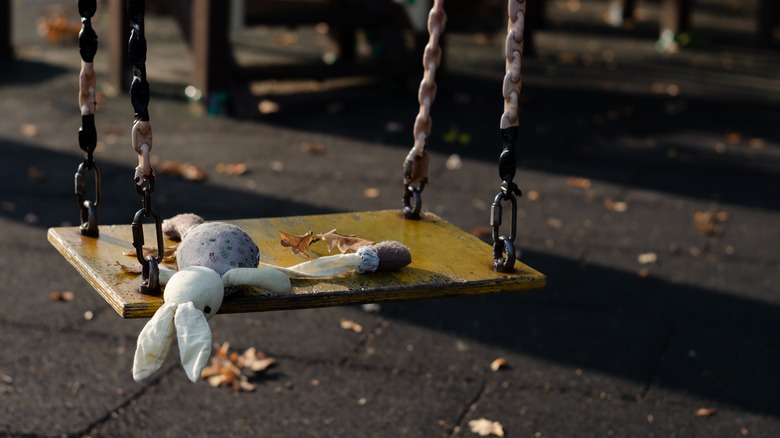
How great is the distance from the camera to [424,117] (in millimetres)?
3092

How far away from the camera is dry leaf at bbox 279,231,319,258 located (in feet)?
9.11

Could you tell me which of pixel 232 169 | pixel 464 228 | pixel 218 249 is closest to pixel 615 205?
pixel 464 228

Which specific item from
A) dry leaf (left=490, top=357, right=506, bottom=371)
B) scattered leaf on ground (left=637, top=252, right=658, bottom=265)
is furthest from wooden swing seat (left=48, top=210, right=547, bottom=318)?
scattered leaf on ground (left=637, top=252, right=658, bottom=265)

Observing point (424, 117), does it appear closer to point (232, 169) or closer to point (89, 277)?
point (89, 277)

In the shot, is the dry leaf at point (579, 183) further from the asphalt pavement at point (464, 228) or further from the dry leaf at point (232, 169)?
the dry leaf at point (232, 169)

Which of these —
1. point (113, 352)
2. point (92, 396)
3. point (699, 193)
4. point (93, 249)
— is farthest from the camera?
point (699, 193)

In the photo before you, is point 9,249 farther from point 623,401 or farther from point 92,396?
point 623,401

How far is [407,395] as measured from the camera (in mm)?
3711

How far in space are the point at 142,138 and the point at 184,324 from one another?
1.40 feet

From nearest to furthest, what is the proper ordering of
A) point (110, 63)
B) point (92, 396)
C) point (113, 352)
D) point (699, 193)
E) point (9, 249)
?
1. point (92, 396)
2. point (113, 352)
3. point (9, 249)
4. point (699, 193)
5. point (110, 63)

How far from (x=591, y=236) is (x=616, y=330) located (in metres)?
1.16

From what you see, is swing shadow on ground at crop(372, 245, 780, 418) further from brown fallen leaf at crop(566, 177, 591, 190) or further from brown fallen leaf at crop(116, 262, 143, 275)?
brown fallen leaf at crop(116, 262, 143, 275)

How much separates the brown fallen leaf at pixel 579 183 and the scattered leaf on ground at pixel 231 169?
1.77m

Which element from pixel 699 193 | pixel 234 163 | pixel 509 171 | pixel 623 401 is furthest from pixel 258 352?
pixel 699 193
